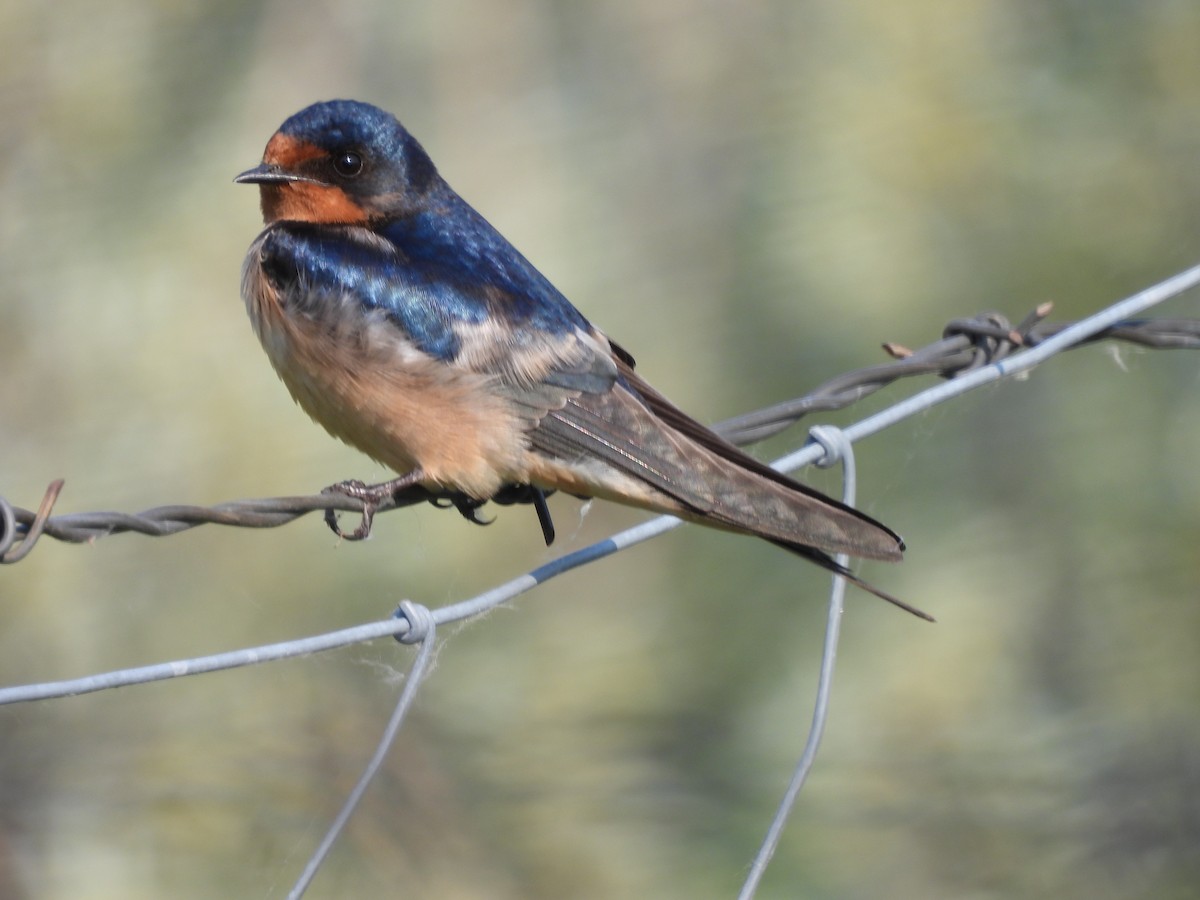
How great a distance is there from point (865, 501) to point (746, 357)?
1.70 ft

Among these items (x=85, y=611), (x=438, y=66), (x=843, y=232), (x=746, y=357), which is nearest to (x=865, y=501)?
(x=746, y=357)

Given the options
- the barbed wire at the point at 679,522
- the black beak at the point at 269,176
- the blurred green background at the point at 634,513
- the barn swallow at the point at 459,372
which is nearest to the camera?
the barbed wire at the point at 679,522

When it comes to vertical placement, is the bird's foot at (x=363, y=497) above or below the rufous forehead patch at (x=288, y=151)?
below

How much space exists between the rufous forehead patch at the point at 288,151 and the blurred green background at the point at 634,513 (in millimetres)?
1261

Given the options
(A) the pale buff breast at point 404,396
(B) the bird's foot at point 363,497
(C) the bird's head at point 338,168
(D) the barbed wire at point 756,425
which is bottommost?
(B) the bird's foot at point 363,497

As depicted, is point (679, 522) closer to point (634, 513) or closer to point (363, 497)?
point (363, 497)

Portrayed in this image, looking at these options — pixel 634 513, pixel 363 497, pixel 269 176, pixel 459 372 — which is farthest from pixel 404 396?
pixel 634 513

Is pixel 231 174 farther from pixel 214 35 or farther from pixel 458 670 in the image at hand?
pixel 458 670

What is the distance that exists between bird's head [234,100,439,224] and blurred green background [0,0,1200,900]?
118 cm

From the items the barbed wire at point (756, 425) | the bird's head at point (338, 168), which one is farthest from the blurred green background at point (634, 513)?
the barbed wire at point (756, 425)

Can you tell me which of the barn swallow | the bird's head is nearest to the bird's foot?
the barn swallow

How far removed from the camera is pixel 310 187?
2.40 m

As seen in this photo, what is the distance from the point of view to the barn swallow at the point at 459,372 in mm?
2051

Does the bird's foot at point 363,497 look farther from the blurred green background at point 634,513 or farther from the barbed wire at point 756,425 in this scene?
the blurred green background at point 634,513
